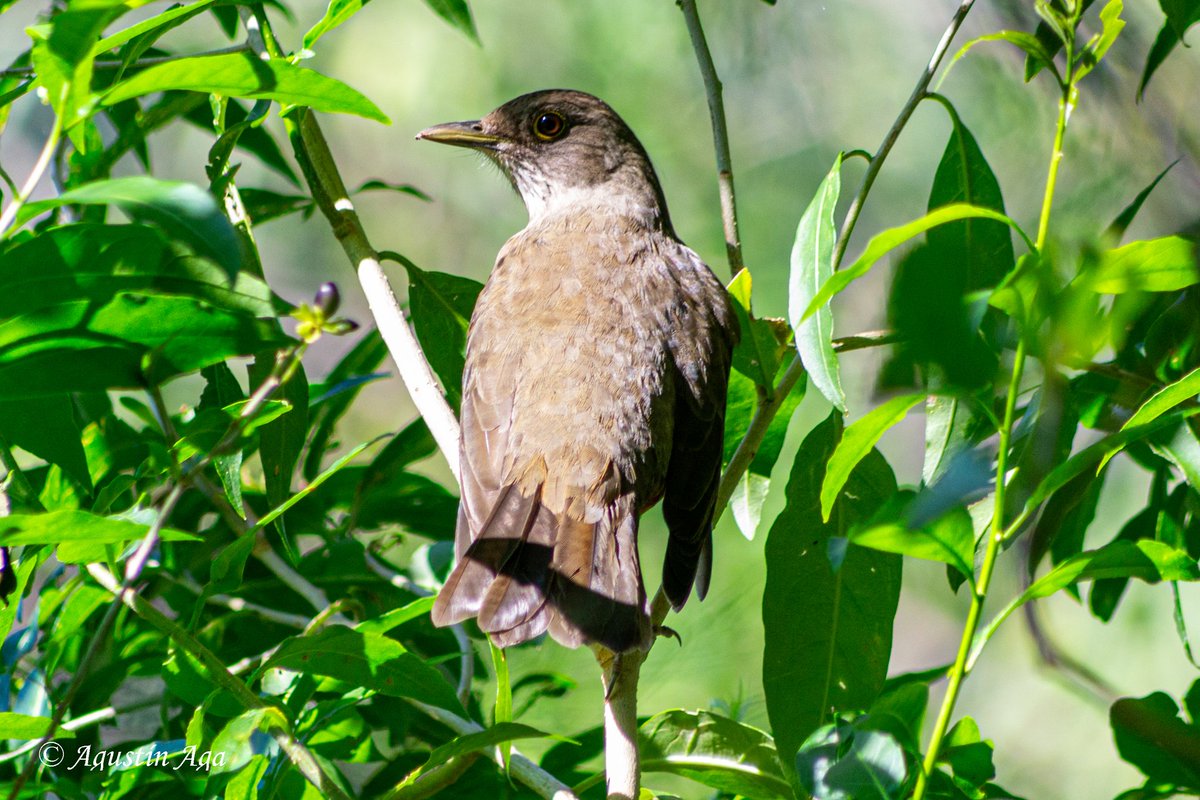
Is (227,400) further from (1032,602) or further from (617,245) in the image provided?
(1032,602)

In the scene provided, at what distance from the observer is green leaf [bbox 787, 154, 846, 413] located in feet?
7.68

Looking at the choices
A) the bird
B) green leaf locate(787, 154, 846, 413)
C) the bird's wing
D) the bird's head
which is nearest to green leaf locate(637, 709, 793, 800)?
the bird

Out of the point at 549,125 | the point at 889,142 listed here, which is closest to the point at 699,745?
→ the point at 889,142

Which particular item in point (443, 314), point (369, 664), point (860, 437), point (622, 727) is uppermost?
point (860, 437)

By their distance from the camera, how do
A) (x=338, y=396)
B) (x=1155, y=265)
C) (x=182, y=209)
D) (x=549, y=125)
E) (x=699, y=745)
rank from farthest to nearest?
(x=549, y=125) → (x=338, y=396) → (x=699, y=745) → (x=1155, y=265) → (x=182, y=209)

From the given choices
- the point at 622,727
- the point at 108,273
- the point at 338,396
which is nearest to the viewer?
the point at 108,273

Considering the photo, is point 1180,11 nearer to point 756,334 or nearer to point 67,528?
point 756,334

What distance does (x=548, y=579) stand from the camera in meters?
3.04

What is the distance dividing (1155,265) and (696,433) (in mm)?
1757

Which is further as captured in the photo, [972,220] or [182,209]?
[972,220]

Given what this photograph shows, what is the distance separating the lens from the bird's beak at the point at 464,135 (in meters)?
4.70

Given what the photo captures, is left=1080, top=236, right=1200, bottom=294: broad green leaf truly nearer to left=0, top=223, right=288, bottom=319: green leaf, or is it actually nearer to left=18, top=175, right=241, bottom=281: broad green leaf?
left=18, top=175, right=241, bottom=281: broad green leaf

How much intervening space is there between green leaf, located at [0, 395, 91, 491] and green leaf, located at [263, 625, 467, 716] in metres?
0.58

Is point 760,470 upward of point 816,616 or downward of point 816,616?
upward
